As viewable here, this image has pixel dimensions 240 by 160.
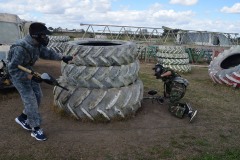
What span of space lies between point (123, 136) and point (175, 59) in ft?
29.0

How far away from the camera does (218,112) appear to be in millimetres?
6469

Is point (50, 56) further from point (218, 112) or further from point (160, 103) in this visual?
point (218, 112)

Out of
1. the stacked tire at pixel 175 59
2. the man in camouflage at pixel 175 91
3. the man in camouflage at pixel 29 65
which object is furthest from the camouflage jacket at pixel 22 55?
the stacked tire at pixel 175 59

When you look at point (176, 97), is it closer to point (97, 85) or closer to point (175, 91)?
point (175, 91)

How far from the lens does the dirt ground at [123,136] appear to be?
14.1 feet

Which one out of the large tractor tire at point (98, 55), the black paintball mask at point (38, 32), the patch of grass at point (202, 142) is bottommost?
the patch of grass at point (202, 142)

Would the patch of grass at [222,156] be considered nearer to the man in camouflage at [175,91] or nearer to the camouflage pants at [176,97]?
the man in camouflage at [175,91]

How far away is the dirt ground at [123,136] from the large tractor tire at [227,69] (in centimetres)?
326

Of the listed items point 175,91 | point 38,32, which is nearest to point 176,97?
point 175,91

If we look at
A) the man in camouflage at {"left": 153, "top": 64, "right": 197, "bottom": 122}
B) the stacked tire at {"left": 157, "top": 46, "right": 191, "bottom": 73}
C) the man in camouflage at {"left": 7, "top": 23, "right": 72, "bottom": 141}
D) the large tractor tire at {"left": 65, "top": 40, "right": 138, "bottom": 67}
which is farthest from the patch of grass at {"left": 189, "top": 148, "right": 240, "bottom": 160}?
the stacked tire at {"left": 157, "top": 46, "right": 191, "bottom": 73}

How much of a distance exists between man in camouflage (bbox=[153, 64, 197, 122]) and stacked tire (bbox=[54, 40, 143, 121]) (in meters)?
0.82

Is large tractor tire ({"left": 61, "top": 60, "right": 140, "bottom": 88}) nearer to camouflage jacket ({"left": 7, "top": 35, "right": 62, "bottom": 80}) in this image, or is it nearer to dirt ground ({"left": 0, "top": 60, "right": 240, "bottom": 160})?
dirt ground ({"left": 0, "top": 60, "right": 240, "bottom": 160})

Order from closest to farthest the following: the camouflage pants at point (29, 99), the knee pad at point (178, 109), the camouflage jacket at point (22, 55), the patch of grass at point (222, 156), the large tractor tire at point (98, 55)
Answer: the patch of grass at point (222, 156) → the camouflage jacket at point (22, 55) → the camouflage pants at point (29, 99) → the large tractor tire at point (98, 55) → the knee pad at point (178, 109)

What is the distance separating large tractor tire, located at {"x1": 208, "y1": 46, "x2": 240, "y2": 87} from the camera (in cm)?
921
